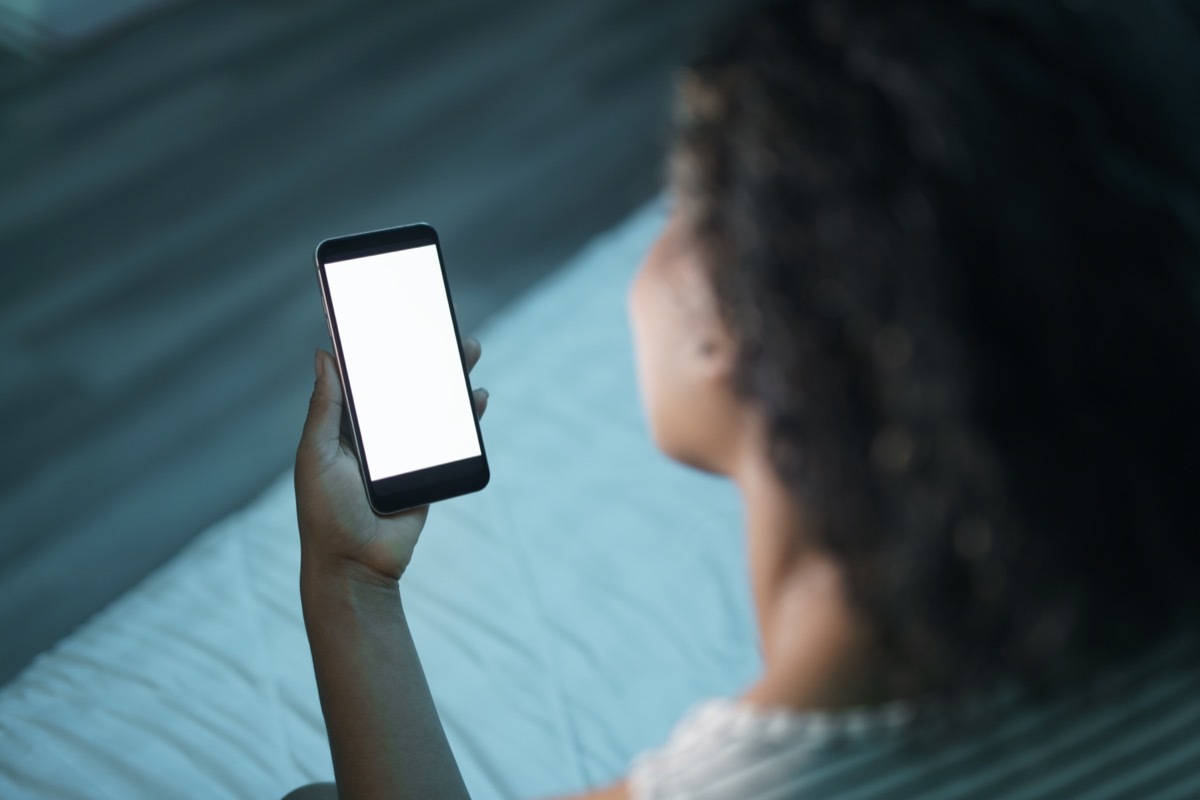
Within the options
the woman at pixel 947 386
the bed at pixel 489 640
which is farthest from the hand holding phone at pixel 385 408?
the woman at pixel 947 386

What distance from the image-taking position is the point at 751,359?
0.46m

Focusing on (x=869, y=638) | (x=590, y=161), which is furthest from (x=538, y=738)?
(x=590, y=161)

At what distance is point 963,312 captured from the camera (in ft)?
1.32

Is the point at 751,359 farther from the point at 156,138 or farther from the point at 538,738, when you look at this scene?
the point at 156,138

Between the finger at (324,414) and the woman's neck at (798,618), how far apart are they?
16.7 inches

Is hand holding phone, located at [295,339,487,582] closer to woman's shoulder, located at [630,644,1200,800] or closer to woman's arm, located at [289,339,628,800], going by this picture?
woman's arm, located at [289,339,628,800]

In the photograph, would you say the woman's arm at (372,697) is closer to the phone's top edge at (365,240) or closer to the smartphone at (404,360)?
the smartphone at (404,360)

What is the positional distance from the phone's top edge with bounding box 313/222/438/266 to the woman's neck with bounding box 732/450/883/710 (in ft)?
1.64

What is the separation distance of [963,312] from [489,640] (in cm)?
A: 70

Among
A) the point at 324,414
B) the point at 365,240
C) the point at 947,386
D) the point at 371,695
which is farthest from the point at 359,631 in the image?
the point at 947,386

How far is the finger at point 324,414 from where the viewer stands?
0.84m

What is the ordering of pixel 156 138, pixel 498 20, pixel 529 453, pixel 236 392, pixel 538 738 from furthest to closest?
pixel 498 20, pixel 156 138, pixel 236 392, pixel 529 453, pixel 538 738

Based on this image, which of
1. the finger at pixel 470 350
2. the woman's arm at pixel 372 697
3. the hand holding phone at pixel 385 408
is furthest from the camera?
the finger at pixel 470 350

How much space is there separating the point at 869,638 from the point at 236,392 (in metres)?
1.37
